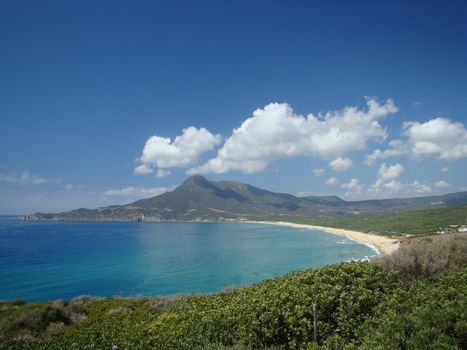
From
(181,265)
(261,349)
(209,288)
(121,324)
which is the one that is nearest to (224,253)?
(181,265)

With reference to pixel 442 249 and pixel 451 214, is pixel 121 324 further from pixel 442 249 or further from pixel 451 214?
pixel 451 214

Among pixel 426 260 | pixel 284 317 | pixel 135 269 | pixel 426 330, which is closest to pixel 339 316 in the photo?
pixel 284 317

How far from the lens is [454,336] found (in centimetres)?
655

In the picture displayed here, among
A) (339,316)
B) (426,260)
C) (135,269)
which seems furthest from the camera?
(135,269)

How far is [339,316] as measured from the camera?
982 centimetres

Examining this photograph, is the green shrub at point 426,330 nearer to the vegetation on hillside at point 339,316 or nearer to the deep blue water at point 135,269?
the vegetation on hillside at point 339,316

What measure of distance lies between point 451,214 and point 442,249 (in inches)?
4785

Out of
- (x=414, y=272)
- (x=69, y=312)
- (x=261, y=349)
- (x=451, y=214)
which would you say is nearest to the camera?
(x=261, y=349)

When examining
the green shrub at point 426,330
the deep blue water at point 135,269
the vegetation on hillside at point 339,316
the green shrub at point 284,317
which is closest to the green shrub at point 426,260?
the vegetation on hillside at point 339,316

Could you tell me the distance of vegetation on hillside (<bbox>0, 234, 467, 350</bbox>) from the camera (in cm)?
678

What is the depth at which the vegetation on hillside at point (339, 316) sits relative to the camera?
6781 mm

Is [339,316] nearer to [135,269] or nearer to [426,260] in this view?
[426,260]

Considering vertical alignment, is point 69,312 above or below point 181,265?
above

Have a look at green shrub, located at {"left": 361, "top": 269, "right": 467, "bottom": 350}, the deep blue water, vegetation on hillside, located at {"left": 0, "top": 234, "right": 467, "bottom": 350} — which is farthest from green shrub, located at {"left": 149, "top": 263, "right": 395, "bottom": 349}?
the deep blue water
